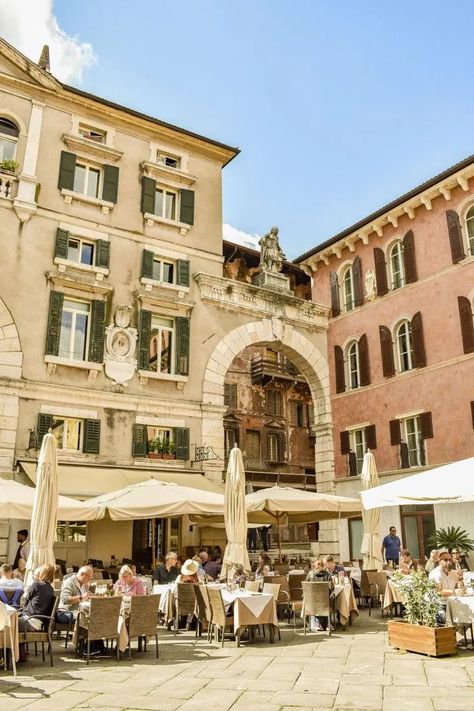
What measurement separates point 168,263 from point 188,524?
8.74 meters

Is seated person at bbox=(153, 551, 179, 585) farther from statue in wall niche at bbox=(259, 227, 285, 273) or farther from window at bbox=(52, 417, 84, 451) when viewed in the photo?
statue in wall niche at bbox=(259, 227, 285, 273)

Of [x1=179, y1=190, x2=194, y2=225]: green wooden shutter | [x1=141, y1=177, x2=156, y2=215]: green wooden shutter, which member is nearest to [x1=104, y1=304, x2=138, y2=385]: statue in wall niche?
[x1=141, y1=177, x2=156, y2=215]: green wooden shutter

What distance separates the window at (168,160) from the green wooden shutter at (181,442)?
9412mm

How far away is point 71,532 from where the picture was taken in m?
16.7

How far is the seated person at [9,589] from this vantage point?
8523 mm

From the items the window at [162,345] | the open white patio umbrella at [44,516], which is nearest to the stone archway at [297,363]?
the window at [162,345]

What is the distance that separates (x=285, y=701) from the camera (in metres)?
5.71

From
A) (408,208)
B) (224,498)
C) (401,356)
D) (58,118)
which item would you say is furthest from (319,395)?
(58,118)

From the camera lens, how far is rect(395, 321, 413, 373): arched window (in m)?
22.1

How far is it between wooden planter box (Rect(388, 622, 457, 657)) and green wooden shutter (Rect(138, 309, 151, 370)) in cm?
1208

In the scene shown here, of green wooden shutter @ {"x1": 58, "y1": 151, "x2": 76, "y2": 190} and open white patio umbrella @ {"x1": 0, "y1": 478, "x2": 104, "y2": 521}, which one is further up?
green wooden shutter @ {"x1": 58, "y1": 151, "x2": 76, "y2": 190}

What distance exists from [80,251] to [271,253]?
26.2ft

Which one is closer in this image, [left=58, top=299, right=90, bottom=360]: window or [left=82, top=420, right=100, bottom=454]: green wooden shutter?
[left=82, top=420, right=100, bottom=454]: green wooden shutter

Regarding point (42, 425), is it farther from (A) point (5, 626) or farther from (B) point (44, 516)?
(A) point (5, 626)
